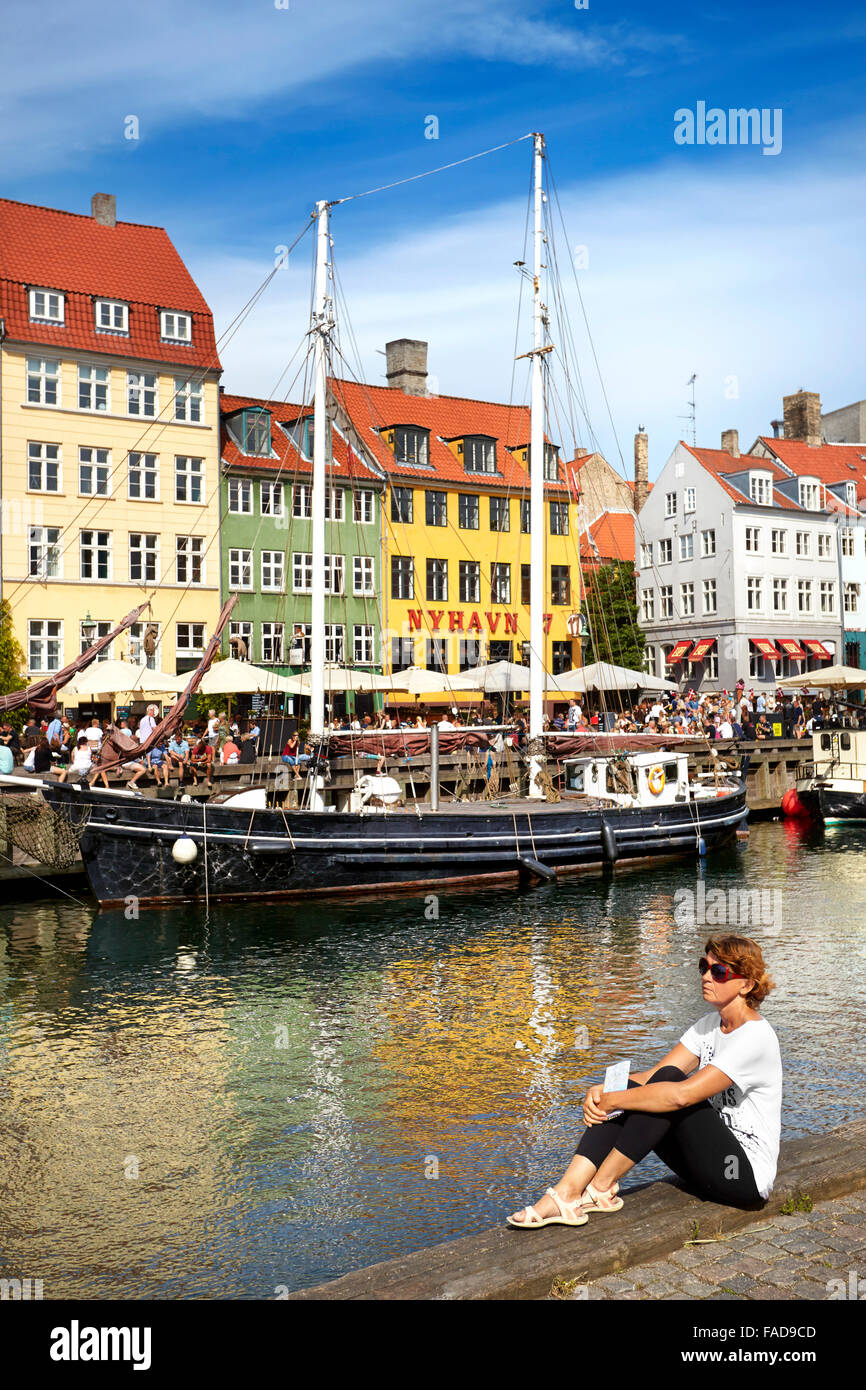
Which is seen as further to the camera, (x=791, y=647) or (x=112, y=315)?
(x=791, y=647)

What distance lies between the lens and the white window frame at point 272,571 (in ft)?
162

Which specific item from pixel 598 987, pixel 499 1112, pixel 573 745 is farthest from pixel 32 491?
pixel 499 1112

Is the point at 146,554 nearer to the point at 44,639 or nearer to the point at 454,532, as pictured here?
the point at 44,639

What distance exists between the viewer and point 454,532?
2197 inches

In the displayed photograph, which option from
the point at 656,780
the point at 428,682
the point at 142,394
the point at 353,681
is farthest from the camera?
the point at 142,394

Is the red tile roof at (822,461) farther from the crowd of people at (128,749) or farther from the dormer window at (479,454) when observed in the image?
the crowd of people at (128,749)

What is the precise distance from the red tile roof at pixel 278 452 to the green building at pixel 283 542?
0.16 ft

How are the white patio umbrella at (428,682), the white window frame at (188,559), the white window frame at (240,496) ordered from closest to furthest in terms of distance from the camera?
1. the white patio umbrella at (428,682)
2. the white window frame at (188,559)
3. the white window frame at (240,496)

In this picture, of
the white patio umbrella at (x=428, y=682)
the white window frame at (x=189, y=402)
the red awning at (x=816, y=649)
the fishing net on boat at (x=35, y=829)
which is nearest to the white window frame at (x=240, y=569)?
the white window frame at (x=189, y=402)

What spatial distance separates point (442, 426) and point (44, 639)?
77.0ft

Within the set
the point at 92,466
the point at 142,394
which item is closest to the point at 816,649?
the point at 142,394

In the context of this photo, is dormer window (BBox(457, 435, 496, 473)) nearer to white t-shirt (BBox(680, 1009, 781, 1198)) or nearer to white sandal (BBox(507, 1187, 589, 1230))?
white t-shirt (BBox(680, 1009, 781, 1198))

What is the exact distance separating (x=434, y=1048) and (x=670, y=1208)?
27.3ft

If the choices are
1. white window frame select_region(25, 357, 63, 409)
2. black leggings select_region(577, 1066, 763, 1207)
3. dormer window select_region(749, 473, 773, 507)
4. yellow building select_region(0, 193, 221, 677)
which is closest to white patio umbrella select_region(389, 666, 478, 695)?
yellow building select_region(0, 193, 221, 677)
